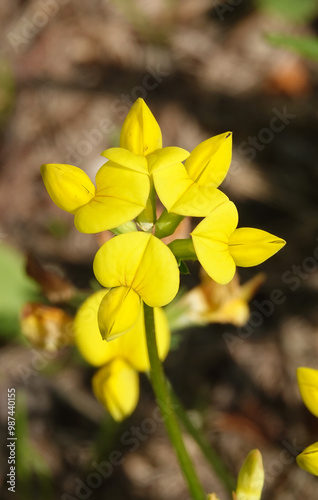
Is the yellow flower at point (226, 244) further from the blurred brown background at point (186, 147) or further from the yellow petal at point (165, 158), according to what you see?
the blurred brown background at point (186, 147)

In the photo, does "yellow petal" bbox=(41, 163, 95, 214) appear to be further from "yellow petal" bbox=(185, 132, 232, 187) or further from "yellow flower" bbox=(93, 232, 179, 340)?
"yellow petal" bbox=(185, 132, 232, 187)

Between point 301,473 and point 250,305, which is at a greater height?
point 250,305

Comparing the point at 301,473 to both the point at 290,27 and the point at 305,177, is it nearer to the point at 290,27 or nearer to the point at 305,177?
the point at 305,177

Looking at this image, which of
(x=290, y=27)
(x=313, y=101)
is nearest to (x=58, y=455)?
(x=313, y=101)

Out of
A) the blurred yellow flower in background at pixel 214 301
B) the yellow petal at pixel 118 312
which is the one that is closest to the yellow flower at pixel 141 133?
the yellow petal at pixel 118 312

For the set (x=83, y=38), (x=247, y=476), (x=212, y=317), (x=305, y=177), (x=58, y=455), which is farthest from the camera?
(x=83, y=38)

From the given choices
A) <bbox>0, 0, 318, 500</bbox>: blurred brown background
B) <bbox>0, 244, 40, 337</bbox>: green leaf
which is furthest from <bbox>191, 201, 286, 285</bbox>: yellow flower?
<bbox>0, 244, 40, 337</bbox>: green leaf
